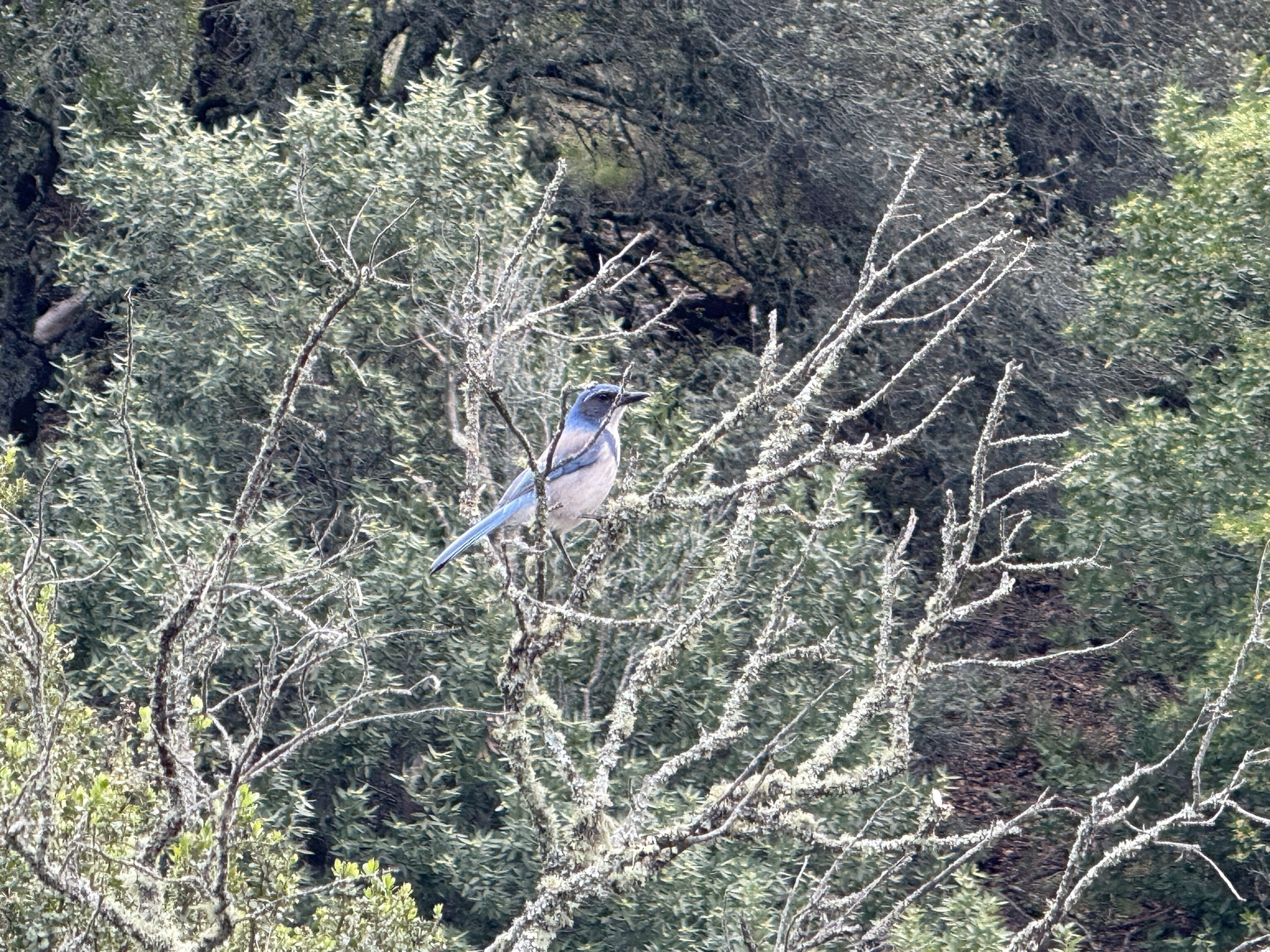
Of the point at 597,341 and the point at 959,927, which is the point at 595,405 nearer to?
the point at 597,341

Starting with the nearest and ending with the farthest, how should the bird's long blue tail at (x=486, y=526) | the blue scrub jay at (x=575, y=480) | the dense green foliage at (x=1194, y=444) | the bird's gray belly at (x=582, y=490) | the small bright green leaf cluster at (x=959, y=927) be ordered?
the bird's long blue tail at (x=486, y=526) < the blue scrub jay at (x=575, y=480) < the bird's gray belly at (x=582, y=490) < the small bright green leaf cluster at (x=959, y=927) < the dense green foliage at (x=1194, y=444)

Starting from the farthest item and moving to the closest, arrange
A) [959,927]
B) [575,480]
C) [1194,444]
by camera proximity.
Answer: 1. [1194,444]
2. [959,927]
3. [575,480]

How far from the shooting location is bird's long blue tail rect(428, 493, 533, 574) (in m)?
5.50

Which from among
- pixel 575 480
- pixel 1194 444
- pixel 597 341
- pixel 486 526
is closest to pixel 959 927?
pixel 1194 444

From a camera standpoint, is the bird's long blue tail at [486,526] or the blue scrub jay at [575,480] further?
the blue scrub jay at [575,480]

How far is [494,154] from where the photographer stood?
10414 mm

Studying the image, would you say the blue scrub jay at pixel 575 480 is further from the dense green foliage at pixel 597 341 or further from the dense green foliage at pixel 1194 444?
the dense green foliage at pixel 1194 444

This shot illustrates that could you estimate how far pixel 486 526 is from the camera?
5.82m

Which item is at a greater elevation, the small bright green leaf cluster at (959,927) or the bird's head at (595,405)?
the bird's head at (595,405)

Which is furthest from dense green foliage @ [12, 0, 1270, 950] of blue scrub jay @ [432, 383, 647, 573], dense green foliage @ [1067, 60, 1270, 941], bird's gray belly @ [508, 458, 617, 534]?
bird's gray belly @ [508, 458, 617, 534]

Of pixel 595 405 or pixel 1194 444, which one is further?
pixel 1194 444

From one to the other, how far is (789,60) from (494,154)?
13.8 ft

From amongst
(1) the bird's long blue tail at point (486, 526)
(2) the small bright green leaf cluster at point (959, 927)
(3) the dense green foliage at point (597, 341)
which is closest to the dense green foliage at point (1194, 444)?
(3) the dense green foliage at point (597, 341)

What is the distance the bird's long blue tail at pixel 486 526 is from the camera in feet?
18.0
